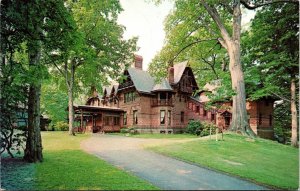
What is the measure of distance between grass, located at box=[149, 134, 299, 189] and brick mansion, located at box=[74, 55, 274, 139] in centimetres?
1656

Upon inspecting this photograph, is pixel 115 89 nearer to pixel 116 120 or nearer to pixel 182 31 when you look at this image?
pixel 116 120

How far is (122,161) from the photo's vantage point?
9398 millimetres

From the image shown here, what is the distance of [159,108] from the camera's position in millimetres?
30109

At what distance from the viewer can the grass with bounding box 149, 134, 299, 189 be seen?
184 inches

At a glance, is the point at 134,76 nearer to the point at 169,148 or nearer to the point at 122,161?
the point at 169,148

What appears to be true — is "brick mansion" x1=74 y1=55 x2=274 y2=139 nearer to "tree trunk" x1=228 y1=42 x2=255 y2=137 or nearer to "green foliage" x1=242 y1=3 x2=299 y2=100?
"green foliage" x1=242 y1=3 x2=299 y2=100

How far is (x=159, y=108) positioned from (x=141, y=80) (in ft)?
12.5

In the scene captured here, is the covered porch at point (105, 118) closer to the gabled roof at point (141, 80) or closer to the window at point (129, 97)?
the window at point (129, 97)

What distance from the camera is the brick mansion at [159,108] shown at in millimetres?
28891

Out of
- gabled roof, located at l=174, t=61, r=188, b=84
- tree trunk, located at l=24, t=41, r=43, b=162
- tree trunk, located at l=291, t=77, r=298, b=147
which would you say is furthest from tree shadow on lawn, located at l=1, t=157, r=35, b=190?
gabled roof, located at l=174, t=61, r=188, b=84

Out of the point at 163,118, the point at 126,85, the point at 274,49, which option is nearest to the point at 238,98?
the point at 274,49

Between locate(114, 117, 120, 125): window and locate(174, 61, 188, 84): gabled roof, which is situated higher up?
locate(174, 61, 188, 84): gabled roof

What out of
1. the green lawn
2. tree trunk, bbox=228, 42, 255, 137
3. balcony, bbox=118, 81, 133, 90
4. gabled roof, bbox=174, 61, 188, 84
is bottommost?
the green lawn

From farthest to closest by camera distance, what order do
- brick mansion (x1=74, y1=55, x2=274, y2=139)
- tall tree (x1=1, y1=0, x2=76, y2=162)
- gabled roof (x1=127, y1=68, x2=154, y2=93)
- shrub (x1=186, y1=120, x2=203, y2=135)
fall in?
gabled roof (x1=127, y1=68, x2=154, y2=93) < brick mansion (x1=74, y1=55, x2=274, y2=139) < shrub (x1=186, y1=120, x2=203, y2=135) < tall tree (x1=1, y1=0, x2=76, y2=162)
